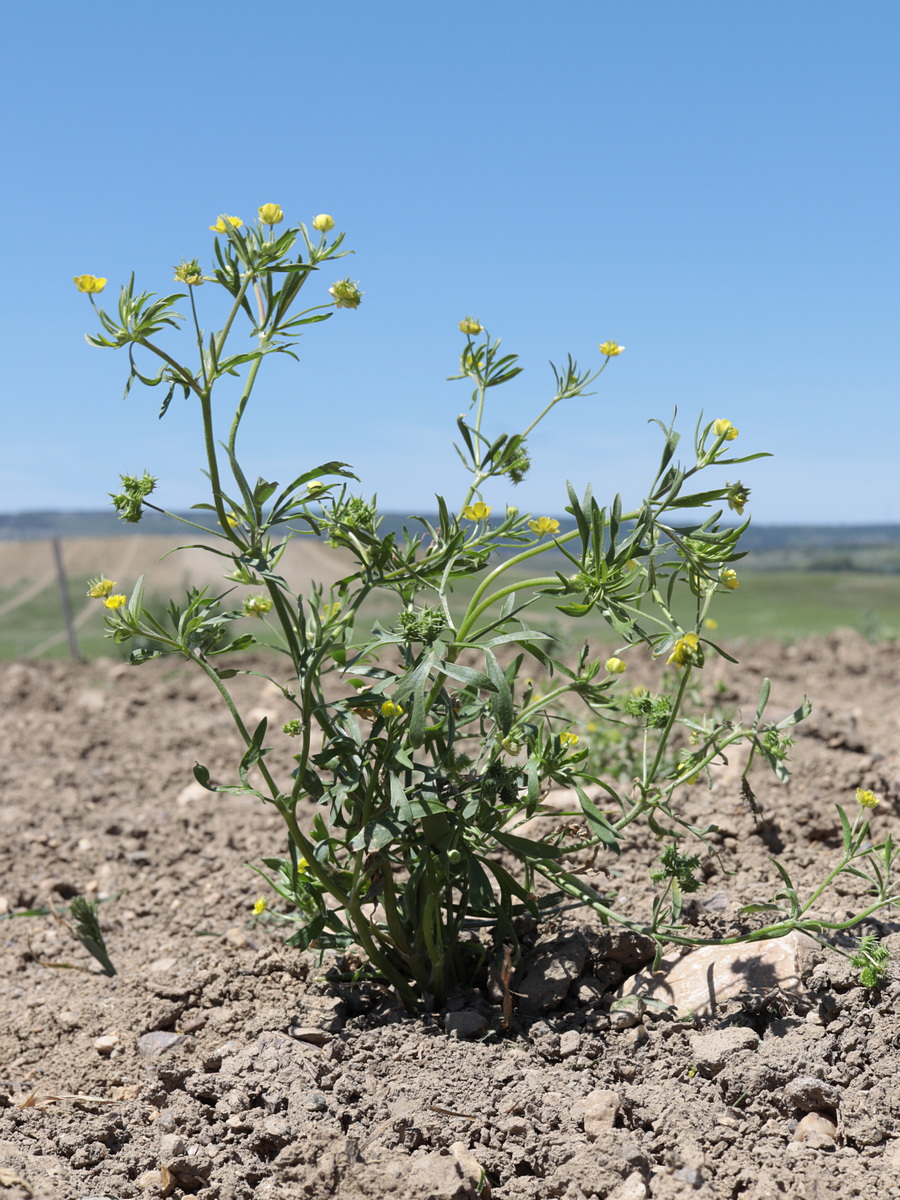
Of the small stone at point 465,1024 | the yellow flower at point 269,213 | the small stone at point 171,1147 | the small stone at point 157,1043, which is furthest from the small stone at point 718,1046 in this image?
the yellow flower at point 269,213

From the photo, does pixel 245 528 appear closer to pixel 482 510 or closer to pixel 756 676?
pixel 482 510

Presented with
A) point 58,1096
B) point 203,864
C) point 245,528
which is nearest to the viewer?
point 245,528

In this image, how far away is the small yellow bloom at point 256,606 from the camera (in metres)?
2.06

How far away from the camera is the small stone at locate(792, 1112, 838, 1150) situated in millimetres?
1799

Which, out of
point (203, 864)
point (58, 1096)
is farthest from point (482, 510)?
point (203, 864)

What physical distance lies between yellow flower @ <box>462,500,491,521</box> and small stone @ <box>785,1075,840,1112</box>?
1291 millimetres

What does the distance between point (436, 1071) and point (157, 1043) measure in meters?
0.80

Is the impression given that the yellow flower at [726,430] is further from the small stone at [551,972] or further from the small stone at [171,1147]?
the small stone at [171,1147]

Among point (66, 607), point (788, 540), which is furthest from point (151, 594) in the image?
point (788, 540)

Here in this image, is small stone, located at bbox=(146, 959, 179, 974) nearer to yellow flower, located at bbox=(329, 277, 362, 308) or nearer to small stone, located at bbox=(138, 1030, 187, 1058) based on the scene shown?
small stone, located at bbox=(138, 1030, 187, 1058)

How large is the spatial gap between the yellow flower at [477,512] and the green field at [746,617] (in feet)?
18.2

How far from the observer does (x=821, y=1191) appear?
1.68 metres

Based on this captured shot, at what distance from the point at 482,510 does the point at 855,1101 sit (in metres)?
1.38

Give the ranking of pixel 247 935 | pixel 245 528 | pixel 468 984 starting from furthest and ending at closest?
pixel 247 935 < pixel 468 984 < pixel 245 528
